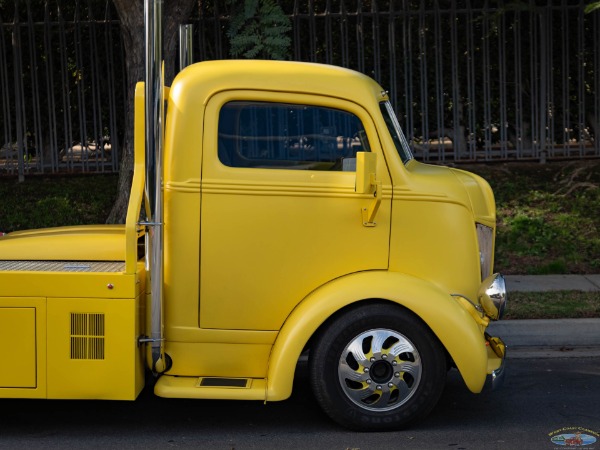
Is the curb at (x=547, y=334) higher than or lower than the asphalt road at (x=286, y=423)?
higher

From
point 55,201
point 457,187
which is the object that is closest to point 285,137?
point 457,187

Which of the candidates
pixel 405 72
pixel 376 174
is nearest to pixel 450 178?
pixel 376 174

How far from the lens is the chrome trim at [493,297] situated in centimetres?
590

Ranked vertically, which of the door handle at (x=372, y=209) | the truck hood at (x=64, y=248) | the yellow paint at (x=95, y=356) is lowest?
the yellow paint at (x=95, y=356)

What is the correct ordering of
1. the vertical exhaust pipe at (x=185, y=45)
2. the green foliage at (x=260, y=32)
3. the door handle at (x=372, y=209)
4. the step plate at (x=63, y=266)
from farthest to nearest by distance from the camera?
the green foliage at (x=260, y=32) → the vertical exhaust pipe at (x=185, y=45) → the door handle at (x=372, y=209) → the step plate at (x=63, y=266)

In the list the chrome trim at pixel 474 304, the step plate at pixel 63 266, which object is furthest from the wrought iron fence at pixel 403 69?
the step plate at pixel 63 266

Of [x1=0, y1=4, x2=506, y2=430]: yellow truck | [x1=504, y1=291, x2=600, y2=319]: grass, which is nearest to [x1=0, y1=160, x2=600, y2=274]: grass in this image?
[x1=504, y1=291, x2=600, y2=319]: grass

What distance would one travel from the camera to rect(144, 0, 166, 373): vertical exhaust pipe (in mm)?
5484

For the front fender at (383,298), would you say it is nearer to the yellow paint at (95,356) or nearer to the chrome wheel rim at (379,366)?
the chrome wheel rim at (379,366)

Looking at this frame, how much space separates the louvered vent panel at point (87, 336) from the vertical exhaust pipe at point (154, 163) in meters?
0.30

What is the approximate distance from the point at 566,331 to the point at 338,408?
304cm

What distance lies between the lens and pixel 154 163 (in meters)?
5.55

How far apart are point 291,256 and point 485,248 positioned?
1.29m

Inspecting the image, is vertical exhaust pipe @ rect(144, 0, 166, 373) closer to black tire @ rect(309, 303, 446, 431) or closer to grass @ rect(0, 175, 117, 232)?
black tire @ rect(309, 303, 446, 431)
